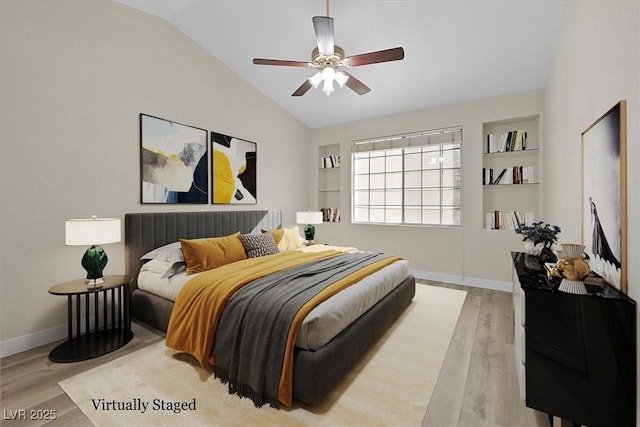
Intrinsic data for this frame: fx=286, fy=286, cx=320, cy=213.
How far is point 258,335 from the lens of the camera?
1.86m

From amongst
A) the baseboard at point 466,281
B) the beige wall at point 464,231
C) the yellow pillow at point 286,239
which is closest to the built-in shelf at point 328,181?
the beige wall at point 464,231

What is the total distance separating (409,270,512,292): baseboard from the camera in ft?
13.5

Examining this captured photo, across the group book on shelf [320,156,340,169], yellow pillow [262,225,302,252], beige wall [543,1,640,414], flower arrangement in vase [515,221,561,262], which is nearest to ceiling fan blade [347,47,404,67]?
beige wall [543,1,640,414]

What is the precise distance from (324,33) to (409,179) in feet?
10.7

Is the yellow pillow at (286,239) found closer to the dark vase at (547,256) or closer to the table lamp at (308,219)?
the table lamp at (308,219)

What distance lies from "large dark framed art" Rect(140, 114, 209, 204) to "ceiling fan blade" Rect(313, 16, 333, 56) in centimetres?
209

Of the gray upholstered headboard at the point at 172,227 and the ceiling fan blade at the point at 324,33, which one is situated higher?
the ceiling fan blade at the point at 324,33

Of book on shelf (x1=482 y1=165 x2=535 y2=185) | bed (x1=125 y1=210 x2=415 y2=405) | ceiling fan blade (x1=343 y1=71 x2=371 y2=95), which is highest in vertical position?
ceiling fan blade (x1=343 y1=71 x2=371 y2=95)

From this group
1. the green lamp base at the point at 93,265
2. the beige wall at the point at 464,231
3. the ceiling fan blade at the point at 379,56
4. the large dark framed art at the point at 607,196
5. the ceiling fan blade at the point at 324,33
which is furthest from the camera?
the beige wall at the point at 464,231

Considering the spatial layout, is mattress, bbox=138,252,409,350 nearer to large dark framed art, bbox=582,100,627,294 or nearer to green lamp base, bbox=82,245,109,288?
green lamp base, bbox=82,245,109,288

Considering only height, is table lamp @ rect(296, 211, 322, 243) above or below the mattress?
above

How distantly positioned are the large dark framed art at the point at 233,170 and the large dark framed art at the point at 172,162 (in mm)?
158

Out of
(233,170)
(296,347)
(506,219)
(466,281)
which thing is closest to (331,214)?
(233,170)

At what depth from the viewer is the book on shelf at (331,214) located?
567 cm
